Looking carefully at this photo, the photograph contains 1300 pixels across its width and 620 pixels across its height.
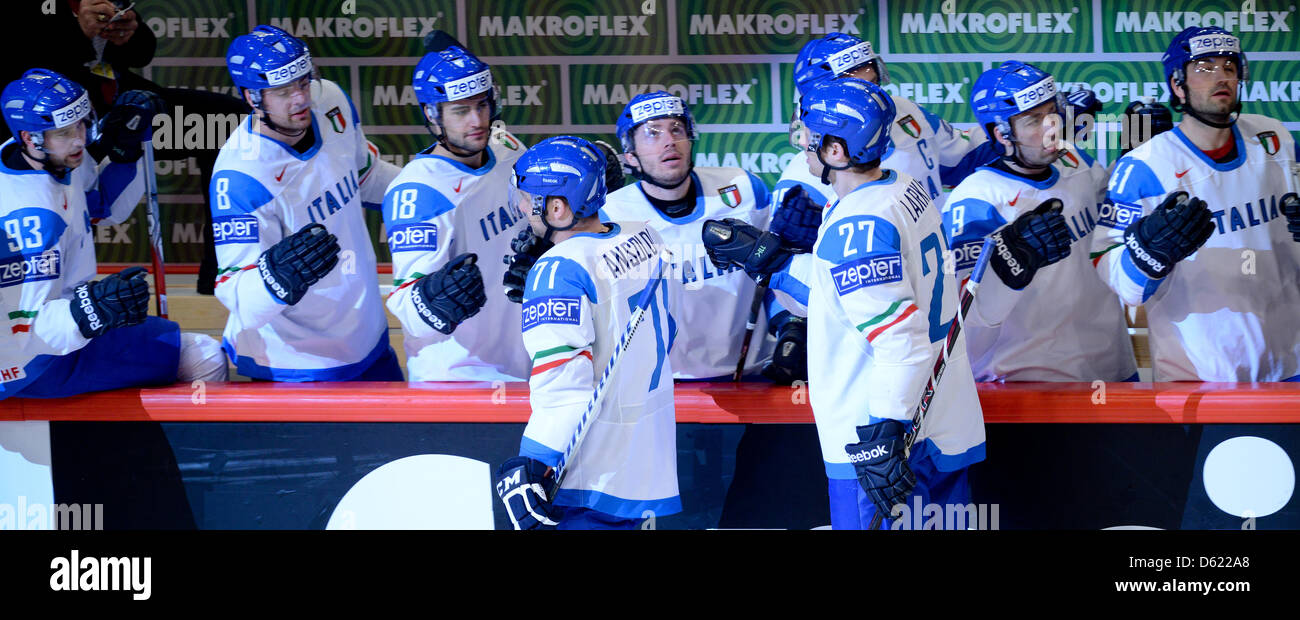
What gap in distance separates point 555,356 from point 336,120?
67.6 inches

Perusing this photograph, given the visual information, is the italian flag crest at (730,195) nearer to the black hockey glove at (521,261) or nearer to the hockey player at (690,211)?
the hockey player at (690,211)

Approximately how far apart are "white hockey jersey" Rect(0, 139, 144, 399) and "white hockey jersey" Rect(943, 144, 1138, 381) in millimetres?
2809

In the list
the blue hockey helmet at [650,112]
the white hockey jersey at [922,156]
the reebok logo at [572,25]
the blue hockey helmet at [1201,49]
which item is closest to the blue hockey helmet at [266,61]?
the blue hockey helmet at [650,112]

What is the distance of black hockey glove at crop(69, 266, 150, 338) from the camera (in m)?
4.09

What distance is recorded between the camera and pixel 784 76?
6199 mm

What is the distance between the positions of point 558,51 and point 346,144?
1762 millimetres

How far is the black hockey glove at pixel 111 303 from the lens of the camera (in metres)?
4.09

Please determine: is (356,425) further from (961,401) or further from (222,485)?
(961,401)

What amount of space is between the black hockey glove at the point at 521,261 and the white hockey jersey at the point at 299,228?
0.77 meters

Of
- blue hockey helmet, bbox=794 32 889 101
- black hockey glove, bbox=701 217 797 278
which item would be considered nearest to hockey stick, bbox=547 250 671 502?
black hockey glove, bbox=701 217 797 278

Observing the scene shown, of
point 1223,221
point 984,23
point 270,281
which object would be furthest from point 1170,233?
point 270,281

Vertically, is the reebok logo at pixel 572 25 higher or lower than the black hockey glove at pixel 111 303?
higher
